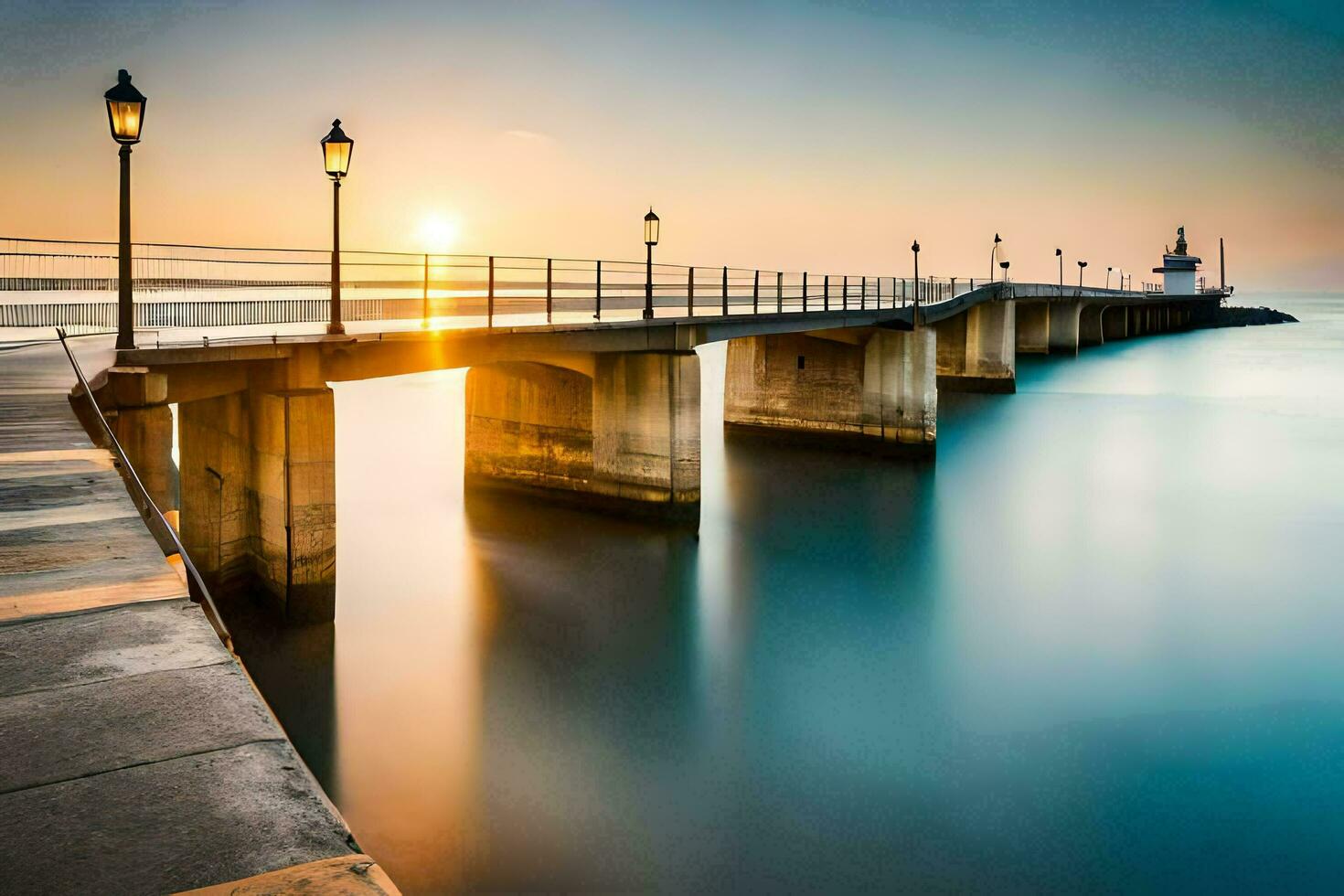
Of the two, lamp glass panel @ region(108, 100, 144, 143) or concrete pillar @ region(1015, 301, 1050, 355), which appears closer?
lamp glass panel @ region(108, 100, 144, 143)

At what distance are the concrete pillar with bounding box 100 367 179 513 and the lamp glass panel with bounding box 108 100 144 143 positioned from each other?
8.23 ft

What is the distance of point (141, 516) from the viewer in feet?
16.8

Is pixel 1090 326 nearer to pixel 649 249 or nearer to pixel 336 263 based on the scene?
pixel 649 249

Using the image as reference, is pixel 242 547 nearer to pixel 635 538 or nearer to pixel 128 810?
pixel 635 538

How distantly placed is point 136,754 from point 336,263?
1293 centimetres

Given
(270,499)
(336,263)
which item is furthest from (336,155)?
(270,499)

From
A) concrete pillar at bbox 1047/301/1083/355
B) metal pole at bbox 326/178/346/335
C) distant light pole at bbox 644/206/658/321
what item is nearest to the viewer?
metal pole at bbox 326/178/346/335

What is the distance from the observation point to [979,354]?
53062 mm

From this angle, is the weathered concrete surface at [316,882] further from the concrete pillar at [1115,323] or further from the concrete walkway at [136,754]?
the concrete pillar at [1115,323]

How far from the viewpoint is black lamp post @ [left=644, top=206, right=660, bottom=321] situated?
71.8 ft

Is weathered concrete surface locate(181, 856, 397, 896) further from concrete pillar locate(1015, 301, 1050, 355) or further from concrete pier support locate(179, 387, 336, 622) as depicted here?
concrete pillar locate(1015, 301, 1050, 355)

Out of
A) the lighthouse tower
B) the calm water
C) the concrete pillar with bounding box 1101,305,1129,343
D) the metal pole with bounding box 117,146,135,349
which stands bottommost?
the calm water

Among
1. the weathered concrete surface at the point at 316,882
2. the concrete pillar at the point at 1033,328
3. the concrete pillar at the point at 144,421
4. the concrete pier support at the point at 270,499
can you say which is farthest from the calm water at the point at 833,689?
the concrete pillar at the point at 1033,328

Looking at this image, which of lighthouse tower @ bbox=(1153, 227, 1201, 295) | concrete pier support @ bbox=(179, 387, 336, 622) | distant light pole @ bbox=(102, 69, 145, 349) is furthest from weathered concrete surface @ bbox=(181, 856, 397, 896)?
lighthouse tower @ bbox=(1153, 227, 1201, 295)
